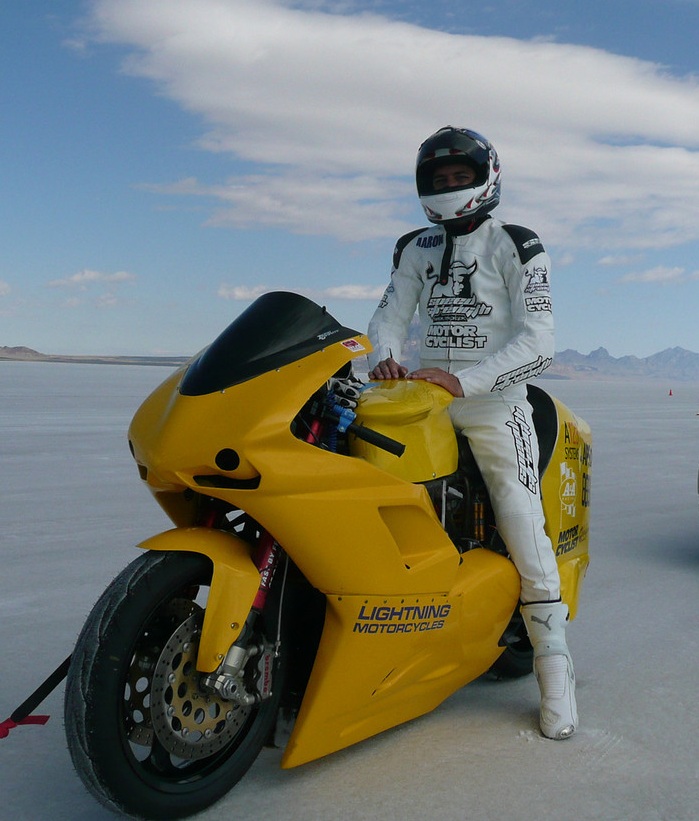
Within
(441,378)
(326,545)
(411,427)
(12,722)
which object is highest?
(441,378)

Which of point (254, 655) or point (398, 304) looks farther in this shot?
point (398, 304)

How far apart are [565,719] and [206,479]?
5.68ft

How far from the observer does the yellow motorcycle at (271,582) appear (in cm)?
266

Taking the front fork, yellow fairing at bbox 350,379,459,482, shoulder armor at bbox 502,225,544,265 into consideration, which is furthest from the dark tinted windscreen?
shoulder armor at bbox 502,225,544,265

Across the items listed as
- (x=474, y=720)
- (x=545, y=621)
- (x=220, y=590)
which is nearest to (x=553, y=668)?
(x=545, y=621)

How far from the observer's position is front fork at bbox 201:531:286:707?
2.76 metres

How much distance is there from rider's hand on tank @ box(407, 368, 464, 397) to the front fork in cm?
93

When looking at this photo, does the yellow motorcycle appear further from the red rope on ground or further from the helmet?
the helmet

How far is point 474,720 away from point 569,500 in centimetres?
103

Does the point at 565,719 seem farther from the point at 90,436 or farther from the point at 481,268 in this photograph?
the point at 90,436

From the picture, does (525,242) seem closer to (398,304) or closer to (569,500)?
(398,304)

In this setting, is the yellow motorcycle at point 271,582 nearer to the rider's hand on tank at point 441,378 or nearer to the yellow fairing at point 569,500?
the rider's hand on tank at point 441,378

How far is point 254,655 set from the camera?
2.91 meters

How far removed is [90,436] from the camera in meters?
13.0
